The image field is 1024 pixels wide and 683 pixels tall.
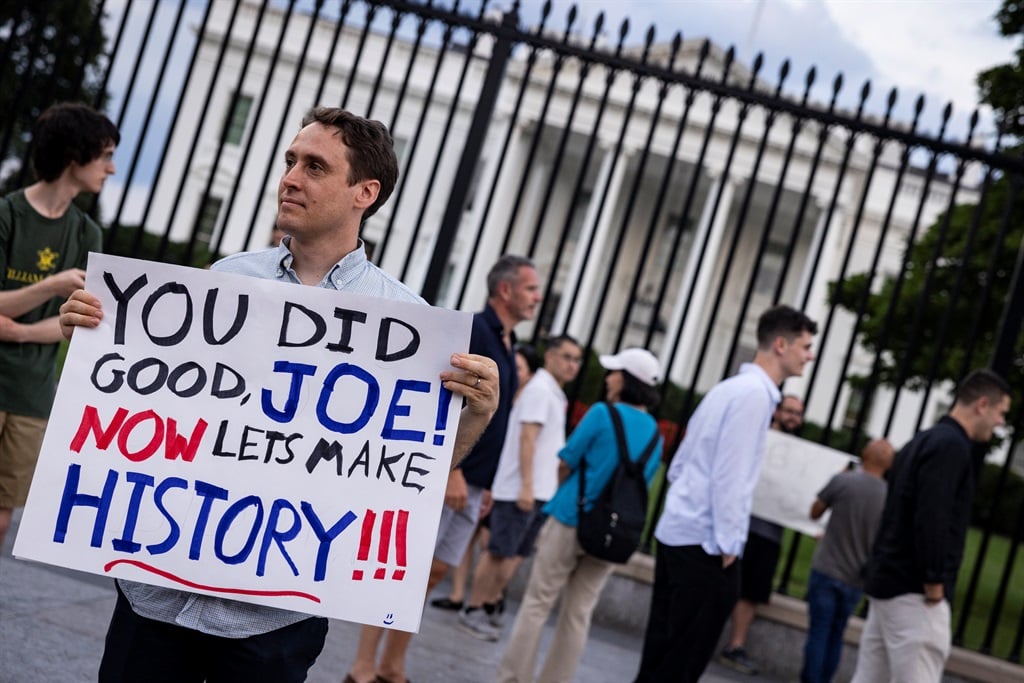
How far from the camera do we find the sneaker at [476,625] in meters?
6.71

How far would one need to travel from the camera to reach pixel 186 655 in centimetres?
228

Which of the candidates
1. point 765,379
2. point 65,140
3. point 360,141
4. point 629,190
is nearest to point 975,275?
point 765,379

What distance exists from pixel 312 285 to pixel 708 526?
261 centimetres

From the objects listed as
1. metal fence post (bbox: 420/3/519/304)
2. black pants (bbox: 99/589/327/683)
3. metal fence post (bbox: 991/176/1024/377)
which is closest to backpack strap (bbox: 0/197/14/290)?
black pants (bbox: 99/589/327/683)

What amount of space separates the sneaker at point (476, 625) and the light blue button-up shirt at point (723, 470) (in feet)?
7.48

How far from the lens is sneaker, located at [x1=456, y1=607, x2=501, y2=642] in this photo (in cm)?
671

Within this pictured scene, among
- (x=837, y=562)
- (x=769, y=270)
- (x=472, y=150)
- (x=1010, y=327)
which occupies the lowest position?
(x=837, y=562)

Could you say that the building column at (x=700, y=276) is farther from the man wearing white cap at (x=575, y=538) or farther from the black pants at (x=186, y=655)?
the black pants at (x=186, y=655)

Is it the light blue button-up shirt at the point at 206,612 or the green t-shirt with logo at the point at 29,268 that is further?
the green t-shirt with logo at the point at 29,268

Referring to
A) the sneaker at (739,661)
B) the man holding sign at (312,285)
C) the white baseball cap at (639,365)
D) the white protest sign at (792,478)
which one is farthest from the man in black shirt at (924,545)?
the man holding sign at (312,285)

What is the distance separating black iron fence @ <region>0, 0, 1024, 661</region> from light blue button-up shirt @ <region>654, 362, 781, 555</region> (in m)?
1.83

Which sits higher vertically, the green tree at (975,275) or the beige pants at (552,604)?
the green tree at (975,275)

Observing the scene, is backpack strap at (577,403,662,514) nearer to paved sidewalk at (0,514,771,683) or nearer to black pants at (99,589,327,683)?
paved sidewalk at (0,514,771,683)

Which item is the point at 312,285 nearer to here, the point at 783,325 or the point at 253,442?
the point at 253,442
